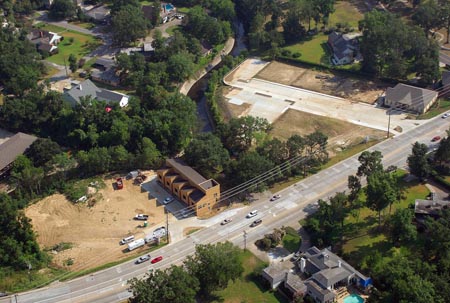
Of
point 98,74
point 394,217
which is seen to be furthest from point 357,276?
point 98,74

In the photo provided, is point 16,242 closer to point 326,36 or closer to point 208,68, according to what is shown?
point 208,68

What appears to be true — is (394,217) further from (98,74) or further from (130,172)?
(98,74)

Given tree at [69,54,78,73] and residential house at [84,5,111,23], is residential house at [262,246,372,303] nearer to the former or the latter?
tree at [69,54,78,73]

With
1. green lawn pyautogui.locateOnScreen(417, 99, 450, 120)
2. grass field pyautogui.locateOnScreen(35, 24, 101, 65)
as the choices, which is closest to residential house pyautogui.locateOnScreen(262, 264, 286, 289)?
green lawn pyautogui.locateOnScreen(417, 99, 450, 120)

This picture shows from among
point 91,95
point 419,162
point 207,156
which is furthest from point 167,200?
point 419,162

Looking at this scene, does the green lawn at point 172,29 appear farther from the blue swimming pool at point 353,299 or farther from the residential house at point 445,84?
the blue swimming pool at point 353,299

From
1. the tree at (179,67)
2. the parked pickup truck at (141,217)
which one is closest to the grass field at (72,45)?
the tree at (179,67)
